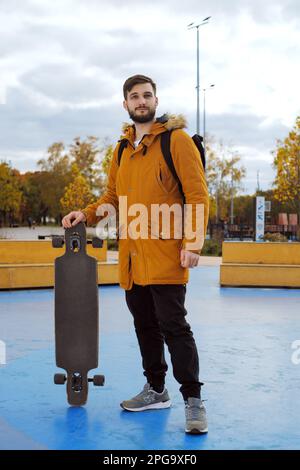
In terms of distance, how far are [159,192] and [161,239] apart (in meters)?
0.25

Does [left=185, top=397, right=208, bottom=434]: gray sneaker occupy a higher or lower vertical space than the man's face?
lower

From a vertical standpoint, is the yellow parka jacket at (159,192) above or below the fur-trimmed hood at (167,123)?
below

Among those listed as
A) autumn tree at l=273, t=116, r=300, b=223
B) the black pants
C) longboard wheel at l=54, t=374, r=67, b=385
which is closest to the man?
the black pants

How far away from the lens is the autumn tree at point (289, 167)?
101ft

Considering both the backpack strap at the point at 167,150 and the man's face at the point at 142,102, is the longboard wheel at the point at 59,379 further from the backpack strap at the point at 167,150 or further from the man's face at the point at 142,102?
the man's face at the point at 142,102

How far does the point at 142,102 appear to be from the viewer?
11.6 ft

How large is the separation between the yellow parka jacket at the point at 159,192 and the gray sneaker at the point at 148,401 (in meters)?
0.73

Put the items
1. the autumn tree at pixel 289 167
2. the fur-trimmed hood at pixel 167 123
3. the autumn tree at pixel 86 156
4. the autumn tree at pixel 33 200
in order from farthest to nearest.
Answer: the autumn tree at pixel 33 200
the autumn tree at pixel 86 156
the autumn tree at pixel 289 167
the fur-trimmed hood at pixel 167 123

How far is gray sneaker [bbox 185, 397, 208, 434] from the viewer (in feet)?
10.9

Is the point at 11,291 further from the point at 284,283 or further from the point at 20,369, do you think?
the point at 20,369

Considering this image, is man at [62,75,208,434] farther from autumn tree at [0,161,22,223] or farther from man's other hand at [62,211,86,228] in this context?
autumn tree at [0,161,22,223]

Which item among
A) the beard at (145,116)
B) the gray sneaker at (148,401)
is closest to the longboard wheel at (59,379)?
the gray sneaker at (148,401)

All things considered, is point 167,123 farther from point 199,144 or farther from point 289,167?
point 289,167
